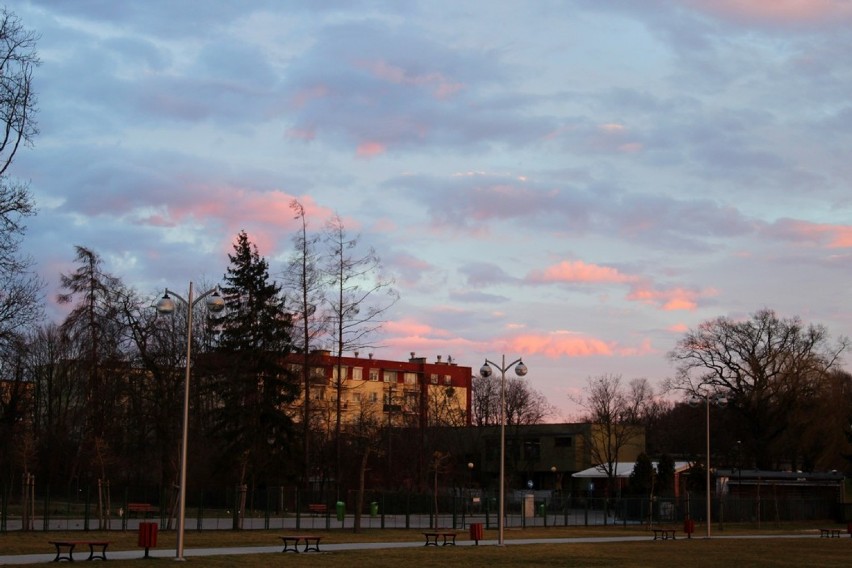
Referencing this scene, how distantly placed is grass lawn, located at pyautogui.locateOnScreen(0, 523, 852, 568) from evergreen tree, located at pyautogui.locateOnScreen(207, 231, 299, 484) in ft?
52.7

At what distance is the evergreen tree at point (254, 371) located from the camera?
6500 cm

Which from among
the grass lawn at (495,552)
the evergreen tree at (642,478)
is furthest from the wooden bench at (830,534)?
the evergreen tree at (642,478)

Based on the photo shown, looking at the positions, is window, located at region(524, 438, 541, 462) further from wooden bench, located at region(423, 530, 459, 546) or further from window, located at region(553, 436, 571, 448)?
wooden bench, located at region(423, 530, 459, 546)

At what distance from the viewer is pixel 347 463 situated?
86.6 meters

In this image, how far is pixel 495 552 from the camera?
37.9 m

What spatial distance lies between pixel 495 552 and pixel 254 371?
31.5 metres

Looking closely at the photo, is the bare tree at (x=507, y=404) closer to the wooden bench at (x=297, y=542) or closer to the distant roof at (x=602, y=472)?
the distant roof at (x=602, y=472)

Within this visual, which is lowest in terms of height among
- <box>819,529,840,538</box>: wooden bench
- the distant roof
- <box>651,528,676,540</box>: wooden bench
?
<box>819,529,840,538</box>: wooden bench

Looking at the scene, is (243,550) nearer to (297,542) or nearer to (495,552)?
(297,542)

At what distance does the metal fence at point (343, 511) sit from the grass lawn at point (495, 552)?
15.4 feet

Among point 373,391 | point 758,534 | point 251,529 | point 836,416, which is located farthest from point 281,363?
point 373,391

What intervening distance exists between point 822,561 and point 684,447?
83.5 metres

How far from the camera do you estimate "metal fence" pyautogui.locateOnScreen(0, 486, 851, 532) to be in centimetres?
4988

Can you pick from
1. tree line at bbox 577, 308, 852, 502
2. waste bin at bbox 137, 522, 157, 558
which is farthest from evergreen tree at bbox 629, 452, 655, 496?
waste bin at bbox 137, 522, 157, 558
